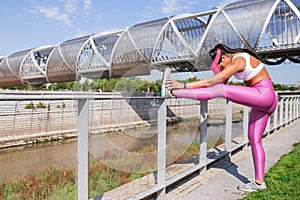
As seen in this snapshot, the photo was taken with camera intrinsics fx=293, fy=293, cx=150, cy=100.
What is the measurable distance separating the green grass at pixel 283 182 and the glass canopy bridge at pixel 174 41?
8240 mm

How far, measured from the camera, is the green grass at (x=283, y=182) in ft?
11.1

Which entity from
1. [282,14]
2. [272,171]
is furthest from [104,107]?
[282,14]

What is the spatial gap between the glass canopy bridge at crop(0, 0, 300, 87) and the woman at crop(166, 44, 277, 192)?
877cm

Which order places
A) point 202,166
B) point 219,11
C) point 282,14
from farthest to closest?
1. point 219,11
2. point 282,14
3. point 202,166

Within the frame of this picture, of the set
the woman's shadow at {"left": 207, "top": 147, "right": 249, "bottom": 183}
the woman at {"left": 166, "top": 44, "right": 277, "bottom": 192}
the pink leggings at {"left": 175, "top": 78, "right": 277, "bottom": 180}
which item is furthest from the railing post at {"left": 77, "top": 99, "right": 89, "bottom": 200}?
the woman's shadow at {"left": 207, "top": 147, "right": 249, "bottom": 183}

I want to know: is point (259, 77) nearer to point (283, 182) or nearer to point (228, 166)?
point (283, 182)

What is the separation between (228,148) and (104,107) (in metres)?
3.19

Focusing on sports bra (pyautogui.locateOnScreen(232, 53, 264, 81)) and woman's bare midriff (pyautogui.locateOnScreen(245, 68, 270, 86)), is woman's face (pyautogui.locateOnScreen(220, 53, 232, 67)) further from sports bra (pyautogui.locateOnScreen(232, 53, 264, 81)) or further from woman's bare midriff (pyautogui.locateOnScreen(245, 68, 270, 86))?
woman's bare midriff (pyautogui.locateOnScreen(245, 68, 270, 86))

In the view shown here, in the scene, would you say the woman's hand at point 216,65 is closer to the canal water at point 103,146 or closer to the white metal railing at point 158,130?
the white metal railing at point 158,130

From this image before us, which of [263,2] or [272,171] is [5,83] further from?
[272,171]

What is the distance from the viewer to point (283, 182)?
389cm

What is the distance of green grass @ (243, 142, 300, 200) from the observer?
11.1 ft

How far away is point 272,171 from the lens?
4508 millimetres

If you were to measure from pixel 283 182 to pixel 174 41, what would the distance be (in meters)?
27.1
